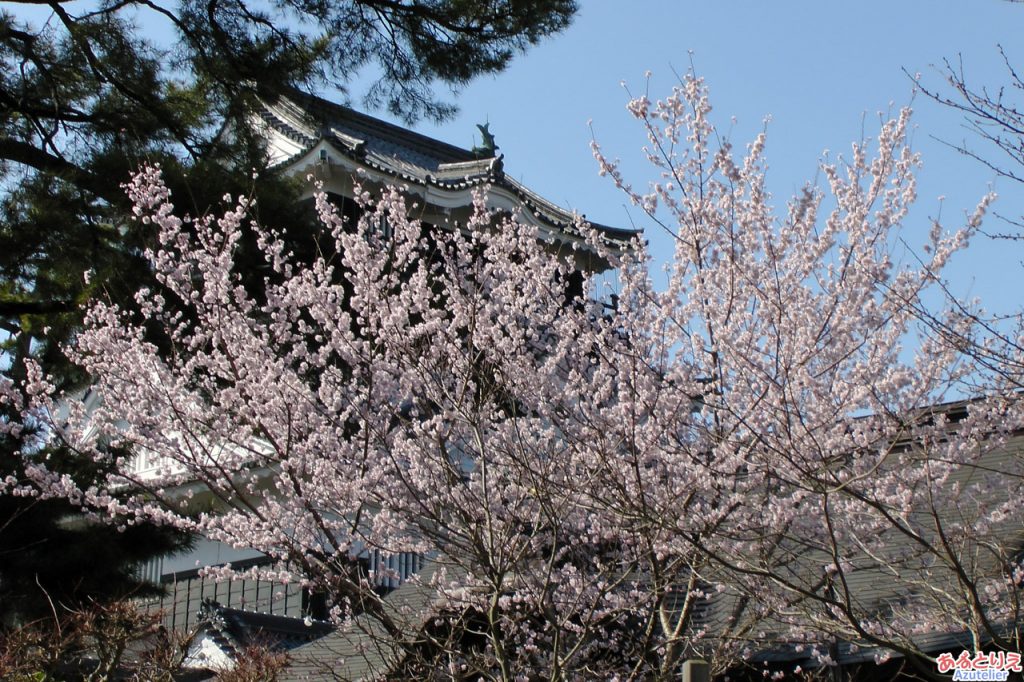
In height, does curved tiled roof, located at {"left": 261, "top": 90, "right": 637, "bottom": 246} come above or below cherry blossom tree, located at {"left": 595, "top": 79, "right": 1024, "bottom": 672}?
above

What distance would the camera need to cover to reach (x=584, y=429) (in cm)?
571

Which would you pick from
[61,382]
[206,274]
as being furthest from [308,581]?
[61,382]

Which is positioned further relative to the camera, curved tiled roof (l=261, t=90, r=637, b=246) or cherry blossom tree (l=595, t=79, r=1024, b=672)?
curved tiled roof (l=261, t=90, r=637, b=246)

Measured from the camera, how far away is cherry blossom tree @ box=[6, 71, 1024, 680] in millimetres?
5262

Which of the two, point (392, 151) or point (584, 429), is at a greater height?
point (392, 151)

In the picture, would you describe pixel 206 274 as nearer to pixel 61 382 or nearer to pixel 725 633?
pixel 61 382

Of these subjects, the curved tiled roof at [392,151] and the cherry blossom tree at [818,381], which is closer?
the cherry blossom tree at [818,381]

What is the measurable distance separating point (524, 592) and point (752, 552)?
1.26 meters

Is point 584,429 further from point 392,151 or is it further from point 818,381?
point 392,151

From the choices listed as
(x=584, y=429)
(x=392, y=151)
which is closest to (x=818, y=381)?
(x=584, y=429)

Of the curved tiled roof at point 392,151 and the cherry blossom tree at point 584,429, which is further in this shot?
the curved tiled roof at point 392,151

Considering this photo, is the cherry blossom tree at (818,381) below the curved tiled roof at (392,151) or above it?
below

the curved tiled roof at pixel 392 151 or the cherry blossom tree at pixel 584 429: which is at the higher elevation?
the curved tiled roof at pixel 392 151

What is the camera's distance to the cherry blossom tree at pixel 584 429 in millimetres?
5262
